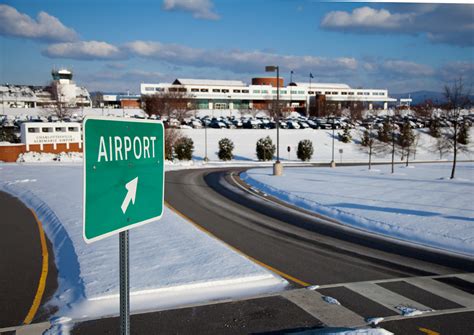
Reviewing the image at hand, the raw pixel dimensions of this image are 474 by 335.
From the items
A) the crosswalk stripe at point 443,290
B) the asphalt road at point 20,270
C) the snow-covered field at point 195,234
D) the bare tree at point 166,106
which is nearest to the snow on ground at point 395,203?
the snow-covered field at point 195,234

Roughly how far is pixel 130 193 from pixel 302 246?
851 cm

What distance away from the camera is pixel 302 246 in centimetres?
1085

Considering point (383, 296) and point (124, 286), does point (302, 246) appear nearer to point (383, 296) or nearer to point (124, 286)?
point (383, 296)

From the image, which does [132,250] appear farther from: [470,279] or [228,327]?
[470,279]

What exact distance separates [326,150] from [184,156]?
23.0 m

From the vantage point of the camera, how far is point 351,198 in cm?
1761

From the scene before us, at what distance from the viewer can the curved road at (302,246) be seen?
8828mm

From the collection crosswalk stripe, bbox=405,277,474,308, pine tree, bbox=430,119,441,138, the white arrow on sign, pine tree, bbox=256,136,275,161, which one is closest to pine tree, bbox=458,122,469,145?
pine tree, bbox=430,119,441,138

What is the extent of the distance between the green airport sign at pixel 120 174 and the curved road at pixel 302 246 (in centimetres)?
569

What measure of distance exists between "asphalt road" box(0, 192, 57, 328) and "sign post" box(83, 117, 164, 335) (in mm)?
4569

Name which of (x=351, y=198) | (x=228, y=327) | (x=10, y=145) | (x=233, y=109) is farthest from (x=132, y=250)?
(x=233, y=109)

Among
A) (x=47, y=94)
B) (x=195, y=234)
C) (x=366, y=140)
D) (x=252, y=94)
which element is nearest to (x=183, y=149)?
(x=366, y=140)

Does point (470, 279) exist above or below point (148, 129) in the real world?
below

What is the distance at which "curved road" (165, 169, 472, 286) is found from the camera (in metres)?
8.83
